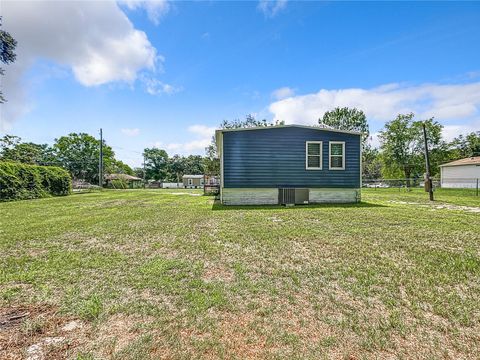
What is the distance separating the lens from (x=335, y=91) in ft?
74.3

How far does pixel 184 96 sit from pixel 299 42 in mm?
8976

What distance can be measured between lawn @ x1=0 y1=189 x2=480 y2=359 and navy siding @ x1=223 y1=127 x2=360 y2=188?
5.76 m

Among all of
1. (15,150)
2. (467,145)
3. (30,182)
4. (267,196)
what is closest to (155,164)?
(15,150)

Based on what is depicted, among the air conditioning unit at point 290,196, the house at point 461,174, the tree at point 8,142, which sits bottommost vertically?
the air conditioning unit at point 290,196

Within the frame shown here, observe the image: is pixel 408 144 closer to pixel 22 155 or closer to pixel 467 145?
pixel 467 145

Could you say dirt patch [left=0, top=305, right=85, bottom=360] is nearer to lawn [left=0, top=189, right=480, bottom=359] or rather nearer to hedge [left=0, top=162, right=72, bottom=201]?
lawn [left=0, top=189, right=480, bottom=359]

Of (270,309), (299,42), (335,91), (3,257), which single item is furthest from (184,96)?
(270,309)

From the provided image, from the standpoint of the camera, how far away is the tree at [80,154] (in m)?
42.8

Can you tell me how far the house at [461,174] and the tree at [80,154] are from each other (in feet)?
158

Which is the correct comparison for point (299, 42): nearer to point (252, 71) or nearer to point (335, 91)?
point (252, 71)

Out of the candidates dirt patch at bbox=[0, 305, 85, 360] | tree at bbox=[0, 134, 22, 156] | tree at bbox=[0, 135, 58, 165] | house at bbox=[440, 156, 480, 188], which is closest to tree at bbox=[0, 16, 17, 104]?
dirt patch at bbox=[0, 305, 85, 360]

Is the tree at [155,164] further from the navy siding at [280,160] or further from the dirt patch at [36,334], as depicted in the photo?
the dirt patch at [36,334]

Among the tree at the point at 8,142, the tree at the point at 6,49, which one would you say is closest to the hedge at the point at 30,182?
the tree at the point at 6,49

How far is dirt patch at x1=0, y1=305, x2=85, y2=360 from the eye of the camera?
172 cm
